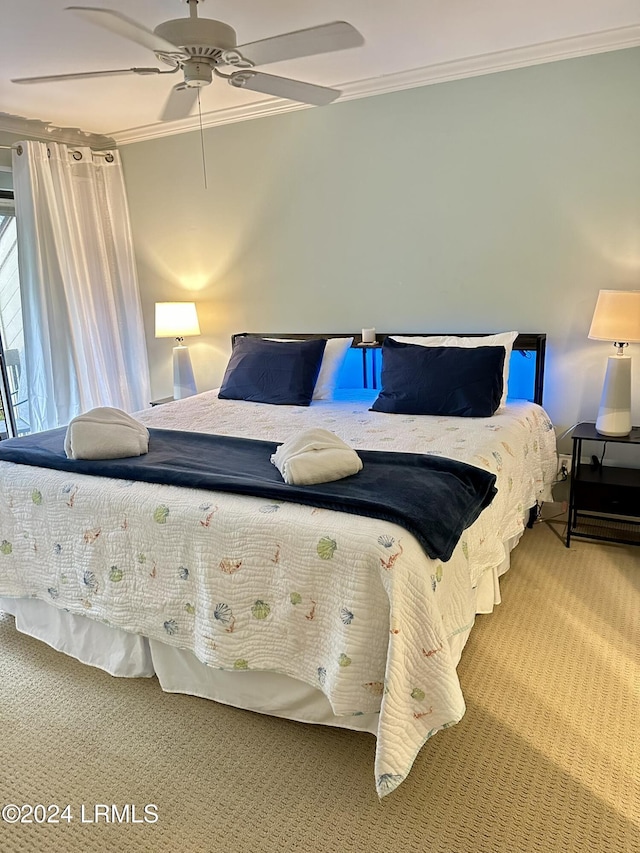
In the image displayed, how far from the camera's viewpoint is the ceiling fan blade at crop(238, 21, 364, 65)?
1.95 m

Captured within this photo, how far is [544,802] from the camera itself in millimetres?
1604

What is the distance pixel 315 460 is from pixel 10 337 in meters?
3.48

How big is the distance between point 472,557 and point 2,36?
297cm

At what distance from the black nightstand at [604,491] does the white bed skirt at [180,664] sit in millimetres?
762

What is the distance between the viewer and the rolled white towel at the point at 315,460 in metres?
1.96

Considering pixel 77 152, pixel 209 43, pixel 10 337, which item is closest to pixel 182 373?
pixel 10 337

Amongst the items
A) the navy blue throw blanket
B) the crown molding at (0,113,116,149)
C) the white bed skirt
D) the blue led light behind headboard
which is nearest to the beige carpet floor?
the white bed skirt

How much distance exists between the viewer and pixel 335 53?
2.94 meters

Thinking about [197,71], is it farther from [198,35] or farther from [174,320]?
[174,320]

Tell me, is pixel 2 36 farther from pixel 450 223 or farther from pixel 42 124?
pixel 450 223

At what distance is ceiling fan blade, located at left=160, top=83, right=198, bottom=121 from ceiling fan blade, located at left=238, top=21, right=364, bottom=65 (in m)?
0.34

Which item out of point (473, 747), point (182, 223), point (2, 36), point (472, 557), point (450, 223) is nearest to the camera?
point (473, 747)

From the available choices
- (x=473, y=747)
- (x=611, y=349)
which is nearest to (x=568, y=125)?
(x=611, y=349)

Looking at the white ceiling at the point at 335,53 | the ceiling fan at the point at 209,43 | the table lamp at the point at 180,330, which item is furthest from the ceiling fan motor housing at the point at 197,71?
the table lamp at the point at 180,330
